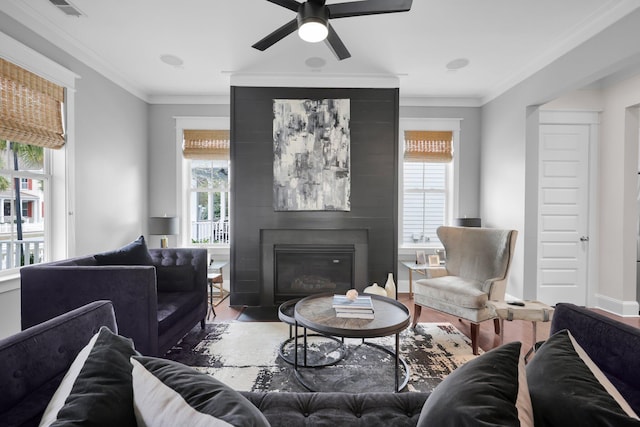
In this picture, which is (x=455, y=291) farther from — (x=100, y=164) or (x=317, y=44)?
(x=100, y=164)

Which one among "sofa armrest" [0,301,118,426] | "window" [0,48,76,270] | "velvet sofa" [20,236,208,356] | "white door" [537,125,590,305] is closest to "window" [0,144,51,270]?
"window" [0,48,76,270]

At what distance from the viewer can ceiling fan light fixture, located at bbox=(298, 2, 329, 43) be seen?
6.27ft

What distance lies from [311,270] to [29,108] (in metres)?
3.17

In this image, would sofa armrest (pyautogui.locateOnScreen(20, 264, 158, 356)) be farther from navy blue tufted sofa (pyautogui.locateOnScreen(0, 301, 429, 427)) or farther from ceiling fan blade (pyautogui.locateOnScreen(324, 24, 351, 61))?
ceiling fan blade (pyautogui.locateOnScreen(324, 24, 351, 61))

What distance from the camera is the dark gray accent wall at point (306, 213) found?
3.82 meters

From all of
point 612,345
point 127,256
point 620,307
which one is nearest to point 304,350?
point 127,256

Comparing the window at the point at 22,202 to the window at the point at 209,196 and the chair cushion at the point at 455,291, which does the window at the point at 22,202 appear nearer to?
the window at the point at 209,196

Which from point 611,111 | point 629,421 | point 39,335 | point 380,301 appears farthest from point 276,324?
point 611,111

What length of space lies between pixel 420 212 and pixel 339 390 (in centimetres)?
326

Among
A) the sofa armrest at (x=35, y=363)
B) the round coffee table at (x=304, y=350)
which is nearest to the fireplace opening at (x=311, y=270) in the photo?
the round coffee table at (x=304, y=350)

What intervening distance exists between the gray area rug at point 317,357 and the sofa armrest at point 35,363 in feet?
4.47

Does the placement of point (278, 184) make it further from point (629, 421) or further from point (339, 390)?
point (629, 421)

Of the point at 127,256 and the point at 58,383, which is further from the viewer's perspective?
the point at 127,256

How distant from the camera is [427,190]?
15.4 feet
